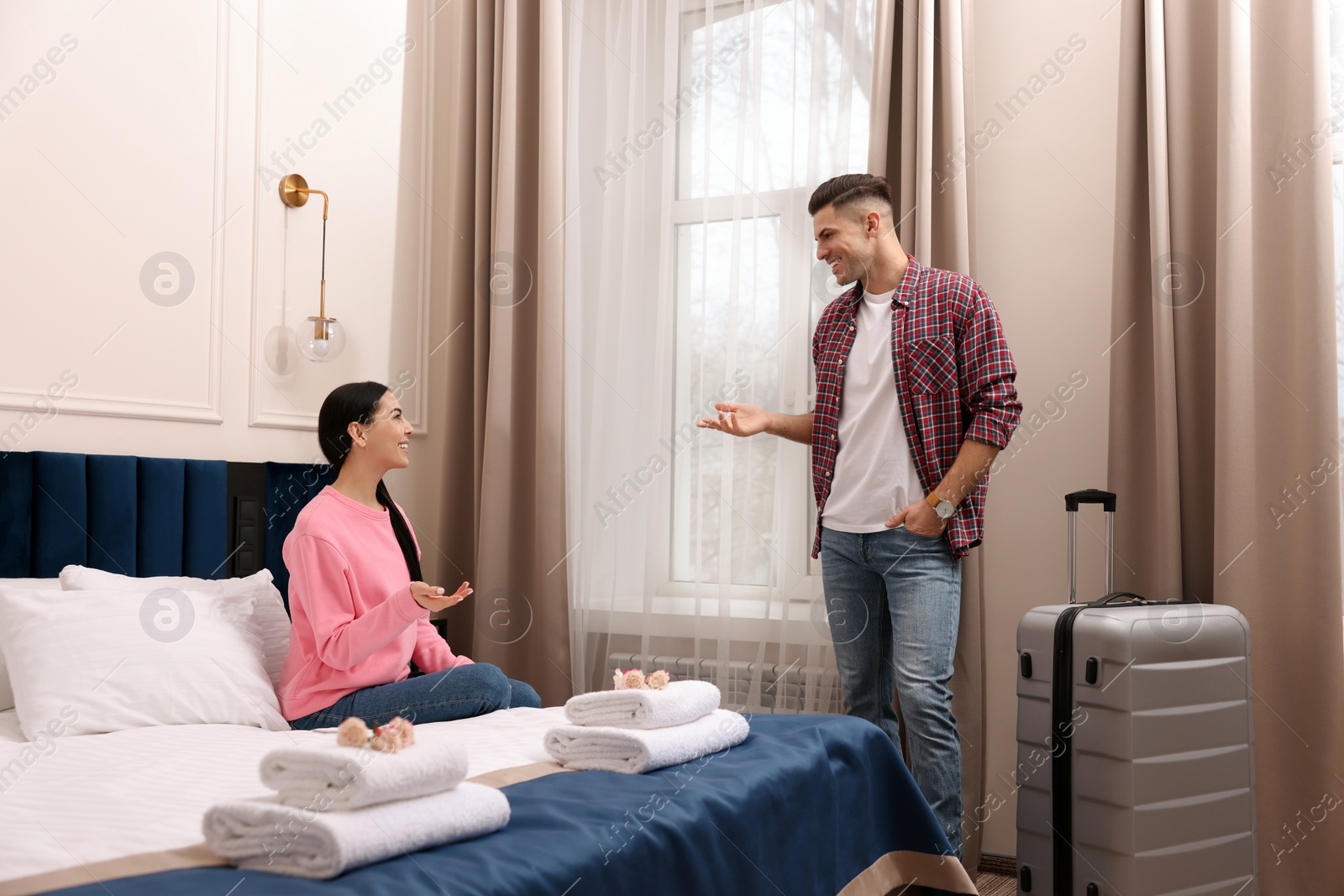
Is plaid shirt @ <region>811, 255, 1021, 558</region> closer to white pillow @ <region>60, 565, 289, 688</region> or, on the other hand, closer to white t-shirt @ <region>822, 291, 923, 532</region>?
white t-shirt @ <region>822, 291, 923, 532</region>

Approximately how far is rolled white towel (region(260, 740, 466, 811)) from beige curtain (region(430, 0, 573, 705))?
6.64 ft

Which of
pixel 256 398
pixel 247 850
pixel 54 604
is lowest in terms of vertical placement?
pixel 247 850

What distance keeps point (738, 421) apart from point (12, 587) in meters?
1.63

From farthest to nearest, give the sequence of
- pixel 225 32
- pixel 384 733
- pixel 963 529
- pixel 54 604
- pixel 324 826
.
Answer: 1. pixel 225 32
2. pixel 963 529
3. pixel 54 604
4. pixel 384 733
5. pixel 324 826

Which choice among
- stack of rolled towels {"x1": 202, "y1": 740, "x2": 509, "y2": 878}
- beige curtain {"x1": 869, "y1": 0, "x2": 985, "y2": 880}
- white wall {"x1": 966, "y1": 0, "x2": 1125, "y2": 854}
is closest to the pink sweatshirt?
stack of rolled towels {"x1": 202, "y1": 740, "x2": 509, "y2": 878}

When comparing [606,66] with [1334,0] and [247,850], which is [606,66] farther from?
[247,850]

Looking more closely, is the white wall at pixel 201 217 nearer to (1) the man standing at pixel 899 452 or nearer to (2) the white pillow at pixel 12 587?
(2) the white pillow at pixel 12 587

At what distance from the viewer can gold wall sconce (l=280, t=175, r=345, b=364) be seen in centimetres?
298

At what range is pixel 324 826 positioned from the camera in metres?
1.05

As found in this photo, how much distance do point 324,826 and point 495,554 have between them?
2238 millimetres

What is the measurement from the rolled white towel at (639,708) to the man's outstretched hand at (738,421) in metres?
0.90

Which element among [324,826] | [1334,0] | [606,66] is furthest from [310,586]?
[1334,0]

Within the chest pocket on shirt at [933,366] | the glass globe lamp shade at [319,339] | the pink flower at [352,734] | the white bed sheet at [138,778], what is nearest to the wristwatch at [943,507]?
the chest pocket on shirt at [933,366]

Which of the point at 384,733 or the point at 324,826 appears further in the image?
the point at 384,733
